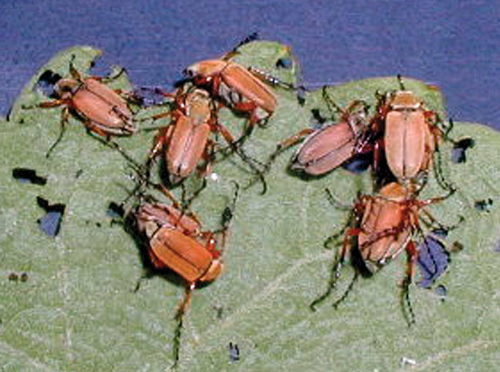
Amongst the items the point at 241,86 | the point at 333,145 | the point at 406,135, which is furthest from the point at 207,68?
the point at 406,135

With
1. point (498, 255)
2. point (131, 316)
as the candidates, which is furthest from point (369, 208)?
point (131, 316)

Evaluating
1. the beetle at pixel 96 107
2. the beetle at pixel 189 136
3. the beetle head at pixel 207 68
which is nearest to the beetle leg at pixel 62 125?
the beetle at pixel 96 107

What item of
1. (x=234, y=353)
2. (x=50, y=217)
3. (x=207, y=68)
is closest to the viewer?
(x=234, y=353)

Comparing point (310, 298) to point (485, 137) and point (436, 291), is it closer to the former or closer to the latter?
point (436, 291)

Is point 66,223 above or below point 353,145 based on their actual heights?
below

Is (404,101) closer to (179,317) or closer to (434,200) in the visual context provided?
(434,200)

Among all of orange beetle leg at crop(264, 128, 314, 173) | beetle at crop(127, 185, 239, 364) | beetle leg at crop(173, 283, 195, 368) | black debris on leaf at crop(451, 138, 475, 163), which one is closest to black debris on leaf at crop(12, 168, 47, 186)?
beetle at crop(127, 185, 239, 364)
